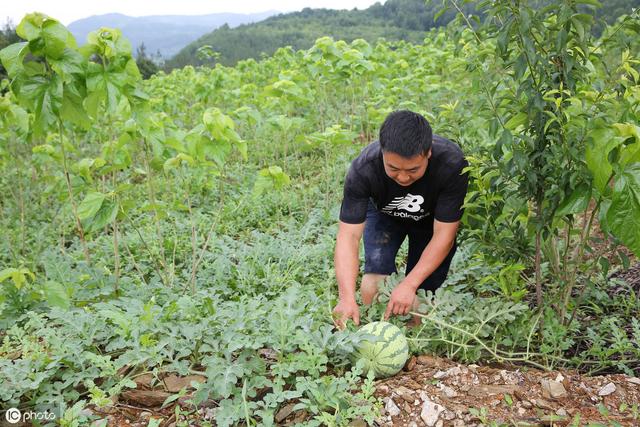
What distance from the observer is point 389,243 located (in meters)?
3.37

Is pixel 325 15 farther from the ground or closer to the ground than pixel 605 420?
farther from the ground

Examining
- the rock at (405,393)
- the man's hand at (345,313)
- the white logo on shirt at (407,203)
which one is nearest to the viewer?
the rock at (405,393)

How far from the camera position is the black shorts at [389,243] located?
330 centimetres

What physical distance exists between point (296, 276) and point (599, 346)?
1860 millimetres

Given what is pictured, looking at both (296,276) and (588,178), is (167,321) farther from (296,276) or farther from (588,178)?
(588,178)

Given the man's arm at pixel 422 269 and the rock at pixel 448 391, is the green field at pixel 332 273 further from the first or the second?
the rock at pixel 448 391

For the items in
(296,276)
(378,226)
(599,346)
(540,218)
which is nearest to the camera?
(540,218)

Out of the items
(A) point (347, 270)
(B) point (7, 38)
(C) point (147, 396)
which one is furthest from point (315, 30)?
(C) point (147, 396)

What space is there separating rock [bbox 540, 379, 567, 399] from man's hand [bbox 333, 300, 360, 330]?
2.89ft

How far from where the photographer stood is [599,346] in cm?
262

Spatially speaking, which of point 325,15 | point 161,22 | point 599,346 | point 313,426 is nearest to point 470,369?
point 599,346

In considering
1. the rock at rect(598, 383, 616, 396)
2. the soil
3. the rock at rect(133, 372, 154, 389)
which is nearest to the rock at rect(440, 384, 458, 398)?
the soil

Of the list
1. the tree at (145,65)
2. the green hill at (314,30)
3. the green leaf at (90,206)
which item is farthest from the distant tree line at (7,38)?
the green leaf at (90,206)

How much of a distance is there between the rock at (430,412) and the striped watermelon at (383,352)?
0.24 m
